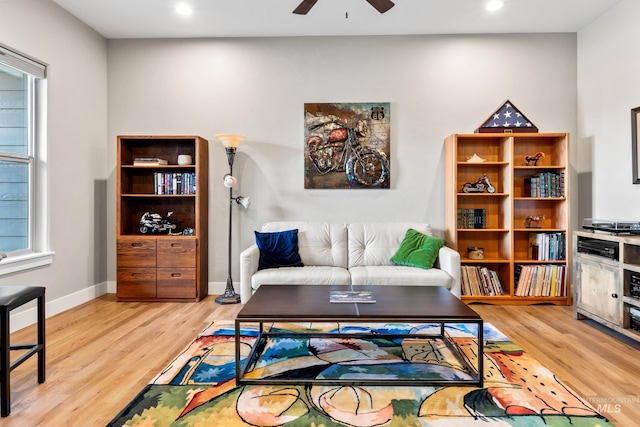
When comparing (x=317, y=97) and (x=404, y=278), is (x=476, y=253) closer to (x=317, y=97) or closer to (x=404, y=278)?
(x=404, y=278)

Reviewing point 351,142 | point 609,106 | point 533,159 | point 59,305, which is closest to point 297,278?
point 351,142

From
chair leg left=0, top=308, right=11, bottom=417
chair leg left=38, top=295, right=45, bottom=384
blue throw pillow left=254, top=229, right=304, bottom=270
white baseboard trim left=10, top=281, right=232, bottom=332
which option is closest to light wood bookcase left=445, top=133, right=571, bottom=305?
blue throw pillow left=254, top=229, right=304, bottom=270

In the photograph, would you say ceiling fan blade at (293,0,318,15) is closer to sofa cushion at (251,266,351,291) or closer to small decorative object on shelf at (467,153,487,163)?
sofa cushion at (251,266,351,291)

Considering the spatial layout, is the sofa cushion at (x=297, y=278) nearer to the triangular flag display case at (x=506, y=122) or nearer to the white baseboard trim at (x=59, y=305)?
the white baseboard trim at (x=59, y=305)

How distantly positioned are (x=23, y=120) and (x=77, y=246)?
1.32 m

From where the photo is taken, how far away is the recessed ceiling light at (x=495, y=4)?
11.9ft

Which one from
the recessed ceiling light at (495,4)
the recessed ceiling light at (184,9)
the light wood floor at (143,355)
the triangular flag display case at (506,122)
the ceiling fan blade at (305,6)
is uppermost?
the recessed ceiling light at (184,9)

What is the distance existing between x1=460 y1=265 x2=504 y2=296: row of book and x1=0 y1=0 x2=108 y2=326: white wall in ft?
13.2

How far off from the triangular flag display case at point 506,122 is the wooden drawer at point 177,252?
334 centimetres

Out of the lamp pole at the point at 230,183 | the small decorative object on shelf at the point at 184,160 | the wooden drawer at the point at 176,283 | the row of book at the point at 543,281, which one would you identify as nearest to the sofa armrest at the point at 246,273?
the lamp pole at the point at 230,183

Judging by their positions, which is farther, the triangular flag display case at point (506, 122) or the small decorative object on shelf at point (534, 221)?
the small decorative object on shelf at point (534, 221)

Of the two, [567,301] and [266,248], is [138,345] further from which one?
[567,301]

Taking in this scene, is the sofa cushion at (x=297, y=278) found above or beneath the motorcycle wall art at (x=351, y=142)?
beneath

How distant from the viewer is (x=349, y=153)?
435 centimetres
